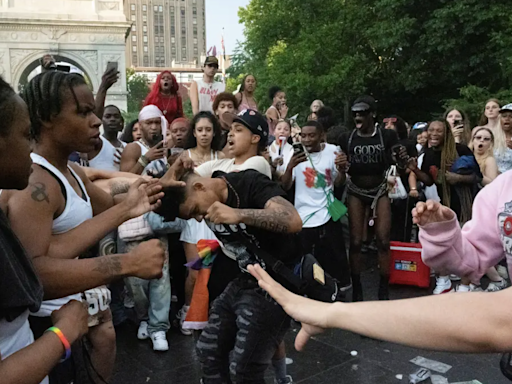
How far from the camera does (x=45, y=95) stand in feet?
7.77

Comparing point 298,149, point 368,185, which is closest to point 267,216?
point 368,185

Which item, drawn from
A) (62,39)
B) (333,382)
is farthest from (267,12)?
(333,382)

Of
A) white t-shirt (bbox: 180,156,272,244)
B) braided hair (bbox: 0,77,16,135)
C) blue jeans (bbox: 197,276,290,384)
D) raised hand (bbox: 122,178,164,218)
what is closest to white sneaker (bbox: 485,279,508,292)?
white t-shirt (bbox: 180,156,272,244)

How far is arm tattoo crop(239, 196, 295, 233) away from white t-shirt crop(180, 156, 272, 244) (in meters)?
0.53

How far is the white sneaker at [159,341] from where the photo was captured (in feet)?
15.4

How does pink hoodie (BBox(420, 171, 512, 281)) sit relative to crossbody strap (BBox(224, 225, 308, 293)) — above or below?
above

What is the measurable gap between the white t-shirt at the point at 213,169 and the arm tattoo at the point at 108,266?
1.32 meters

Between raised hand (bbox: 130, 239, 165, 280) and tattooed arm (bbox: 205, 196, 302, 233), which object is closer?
raised hand (bbox: 130, 239, 165, 280)

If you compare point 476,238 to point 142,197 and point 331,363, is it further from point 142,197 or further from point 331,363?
point 331,363

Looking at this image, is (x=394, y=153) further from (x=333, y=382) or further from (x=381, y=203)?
(x=333, y=382)

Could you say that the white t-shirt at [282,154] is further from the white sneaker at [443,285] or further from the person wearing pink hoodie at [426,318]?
the person wearing pink hoodie at [426,318]

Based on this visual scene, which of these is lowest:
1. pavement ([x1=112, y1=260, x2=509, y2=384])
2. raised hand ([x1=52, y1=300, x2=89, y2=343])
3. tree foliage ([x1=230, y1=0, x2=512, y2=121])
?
pavement ([x1=112, y1=260, x2=509, y2=384])

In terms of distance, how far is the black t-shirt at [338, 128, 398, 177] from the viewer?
547 centimetres

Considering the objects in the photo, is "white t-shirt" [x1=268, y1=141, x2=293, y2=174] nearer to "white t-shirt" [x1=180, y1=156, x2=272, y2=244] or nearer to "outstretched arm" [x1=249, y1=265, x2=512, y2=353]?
"white t-shirt" [x1=180, y1=156, x2=272, y2=244]
